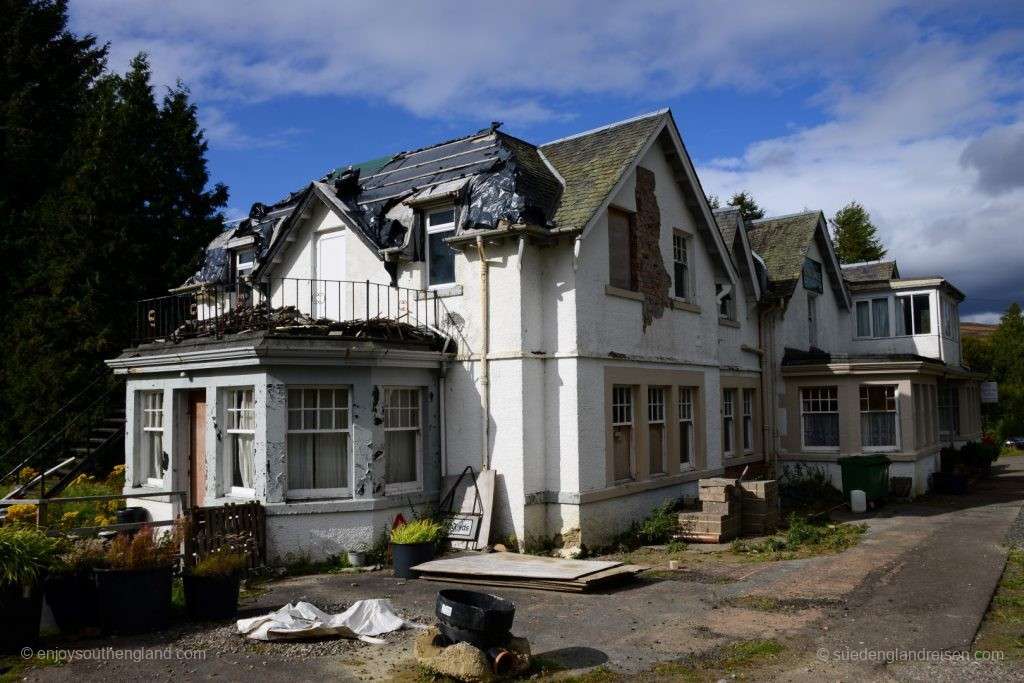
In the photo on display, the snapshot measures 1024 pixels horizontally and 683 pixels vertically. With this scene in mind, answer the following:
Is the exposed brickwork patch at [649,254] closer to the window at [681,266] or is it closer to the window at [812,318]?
the window at [681,266]

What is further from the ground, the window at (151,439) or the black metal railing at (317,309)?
the black metal railing at (317,309)

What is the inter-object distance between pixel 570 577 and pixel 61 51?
29.8 m

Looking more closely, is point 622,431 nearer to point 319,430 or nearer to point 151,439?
point 319,430

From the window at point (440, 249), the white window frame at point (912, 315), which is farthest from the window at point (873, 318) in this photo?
the window at point (440, 249)

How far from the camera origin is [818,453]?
2138cm

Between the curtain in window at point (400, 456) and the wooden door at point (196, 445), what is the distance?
134 inches

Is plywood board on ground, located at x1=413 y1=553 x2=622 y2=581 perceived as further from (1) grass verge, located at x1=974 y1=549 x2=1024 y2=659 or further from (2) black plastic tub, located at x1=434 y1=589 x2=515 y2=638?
(1) grass verge, located at x1=974 y1=549 x2=1024 y2=659

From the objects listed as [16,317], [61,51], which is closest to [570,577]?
[16,317]

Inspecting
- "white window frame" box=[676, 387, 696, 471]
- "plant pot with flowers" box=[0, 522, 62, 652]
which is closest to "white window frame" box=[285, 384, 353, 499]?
"plant pot with flowers" box=[0, 522, 62, 652]

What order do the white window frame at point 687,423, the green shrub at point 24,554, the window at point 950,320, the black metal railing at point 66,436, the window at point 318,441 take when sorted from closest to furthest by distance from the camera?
1. the green shrub at point 24,554
2. the window at point 318,441
3. the white window frame at point 687,423
4. the black metal railing at point 66,436
5. the window at point 950,320

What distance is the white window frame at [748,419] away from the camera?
21.1 m

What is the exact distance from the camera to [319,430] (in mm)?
12867

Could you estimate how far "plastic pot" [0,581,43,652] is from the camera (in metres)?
8.12

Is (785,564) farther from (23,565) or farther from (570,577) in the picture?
(23,565)
